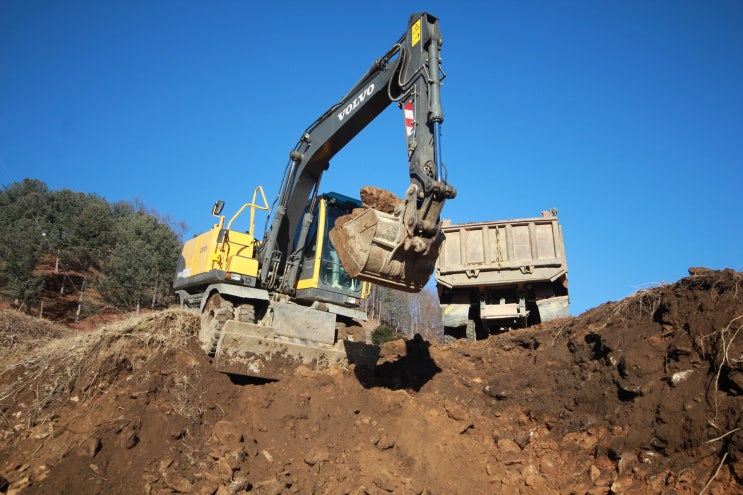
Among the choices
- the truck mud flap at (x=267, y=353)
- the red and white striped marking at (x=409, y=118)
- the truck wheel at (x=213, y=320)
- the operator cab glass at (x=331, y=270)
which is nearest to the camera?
the red and white striped marking at (x=409, y=118)

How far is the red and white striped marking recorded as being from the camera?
18.8 feet

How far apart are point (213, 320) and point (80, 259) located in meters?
28.4

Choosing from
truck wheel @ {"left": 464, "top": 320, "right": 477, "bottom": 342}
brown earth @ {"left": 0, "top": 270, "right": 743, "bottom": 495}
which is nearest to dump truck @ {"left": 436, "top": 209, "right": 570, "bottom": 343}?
truck wheel @ {"left": 464, "top": 320, "right": 477, "bottom": 342}

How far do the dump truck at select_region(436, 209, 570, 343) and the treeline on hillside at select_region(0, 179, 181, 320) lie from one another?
69.7 feet

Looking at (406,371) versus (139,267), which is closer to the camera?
(406,371)

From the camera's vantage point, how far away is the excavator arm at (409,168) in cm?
505

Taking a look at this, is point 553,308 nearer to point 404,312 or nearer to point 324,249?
point 324,249

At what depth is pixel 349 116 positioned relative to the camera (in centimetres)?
741

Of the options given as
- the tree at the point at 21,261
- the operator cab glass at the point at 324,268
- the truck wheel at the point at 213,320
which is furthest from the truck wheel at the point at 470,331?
the tree at the point at 21,261

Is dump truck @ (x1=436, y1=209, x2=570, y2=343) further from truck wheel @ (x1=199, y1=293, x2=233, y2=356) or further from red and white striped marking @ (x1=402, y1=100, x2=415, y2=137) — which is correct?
red and white striped marking @ (x1=402, y1=100, x2=415, y2=137)

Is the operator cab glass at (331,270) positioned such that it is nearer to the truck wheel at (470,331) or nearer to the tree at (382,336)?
the truck wheel at (470,331)

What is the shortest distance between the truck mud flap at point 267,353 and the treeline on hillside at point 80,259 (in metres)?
22.7

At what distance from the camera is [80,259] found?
30.6m

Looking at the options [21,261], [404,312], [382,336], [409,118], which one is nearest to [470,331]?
[409,118]
